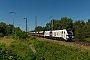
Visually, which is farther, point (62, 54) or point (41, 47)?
point (41, 47)

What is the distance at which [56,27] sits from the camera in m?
102

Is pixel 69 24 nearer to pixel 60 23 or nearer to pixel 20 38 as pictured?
pixel 60 23

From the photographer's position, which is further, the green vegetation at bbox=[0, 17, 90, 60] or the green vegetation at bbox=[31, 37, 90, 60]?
the green vegetation at bbox=[0, 17, 90, 60]

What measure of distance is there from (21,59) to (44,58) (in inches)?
93.9

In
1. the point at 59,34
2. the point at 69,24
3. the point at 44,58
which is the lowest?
the point at 44,58

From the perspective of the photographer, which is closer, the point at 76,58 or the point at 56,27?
the point at 76,58

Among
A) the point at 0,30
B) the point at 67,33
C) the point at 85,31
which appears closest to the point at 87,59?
the point at 67,33

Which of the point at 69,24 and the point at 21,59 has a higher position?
the point at 69,24

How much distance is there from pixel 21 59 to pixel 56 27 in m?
86.3

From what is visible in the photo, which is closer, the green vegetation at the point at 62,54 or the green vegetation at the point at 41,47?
the green vegetation at the point at 62,54

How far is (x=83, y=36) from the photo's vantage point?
52.1 meters

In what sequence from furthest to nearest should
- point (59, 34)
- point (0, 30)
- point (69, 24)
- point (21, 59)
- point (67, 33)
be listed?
point (69, 24) → point (0, 30) → point (59, 34) → point (67, 33) → point (21, 59)

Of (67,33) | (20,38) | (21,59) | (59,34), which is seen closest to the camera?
(21,59)

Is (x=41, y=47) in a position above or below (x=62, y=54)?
above
